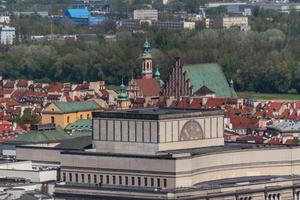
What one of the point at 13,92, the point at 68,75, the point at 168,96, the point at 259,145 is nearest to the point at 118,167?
the point at 259,145

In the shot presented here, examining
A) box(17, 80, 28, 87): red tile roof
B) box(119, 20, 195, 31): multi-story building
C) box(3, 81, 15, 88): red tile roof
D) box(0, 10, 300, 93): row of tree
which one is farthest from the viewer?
box(119, 20, 195, 31): multi-story building

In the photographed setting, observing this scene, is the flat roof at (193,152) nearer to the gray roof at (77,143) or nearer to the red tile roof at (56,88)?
the gray roof at (77,143)

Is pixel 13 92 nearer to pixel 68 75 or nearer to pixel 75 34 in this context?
pixel 68 75

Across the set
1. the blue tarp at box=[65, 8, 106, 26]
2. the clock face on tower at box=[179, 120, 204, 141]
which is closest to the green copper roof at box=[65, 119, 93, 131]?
the clock face on tower at box=[179, 120, 204, 141]

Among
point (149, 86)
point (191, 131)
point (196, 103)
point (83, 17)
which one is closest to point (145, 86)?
point (149, 86)

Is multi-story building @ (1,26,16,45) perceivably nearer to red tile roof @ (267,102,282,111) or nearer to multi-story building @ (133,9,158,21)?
multi-story building @ (133,9,158,21)

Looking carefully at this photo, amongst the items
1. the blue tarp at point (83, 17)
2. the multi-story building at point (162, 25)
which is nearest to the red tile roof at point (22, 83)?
the multi-story building at point (162, 25)
